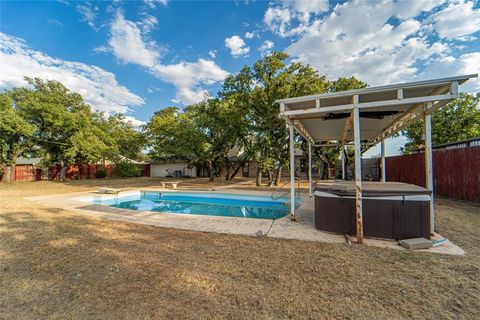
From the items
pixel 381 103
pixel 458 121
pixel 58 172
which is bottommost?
pixel 58 172

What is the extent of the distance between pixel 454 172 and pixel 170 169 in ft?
84.0

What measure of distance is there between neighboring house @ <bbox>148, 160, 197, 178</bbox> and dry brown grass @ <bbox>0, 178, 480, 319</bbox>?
21589mm

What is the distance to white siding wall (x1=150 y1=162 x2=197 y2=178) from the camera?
25.9 metres

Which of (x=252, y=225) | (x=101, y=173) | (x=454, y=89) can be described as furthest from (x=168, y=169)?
(x=454, y=89)

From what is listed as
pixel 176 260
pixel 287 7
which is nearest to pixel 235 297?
pixel 176 260

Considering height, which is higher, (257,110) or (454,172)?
(257,110)

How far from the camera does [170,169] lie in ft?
87.0

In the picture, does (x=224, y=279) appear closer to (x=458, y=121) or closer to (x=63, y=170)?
(x=458, y=121)

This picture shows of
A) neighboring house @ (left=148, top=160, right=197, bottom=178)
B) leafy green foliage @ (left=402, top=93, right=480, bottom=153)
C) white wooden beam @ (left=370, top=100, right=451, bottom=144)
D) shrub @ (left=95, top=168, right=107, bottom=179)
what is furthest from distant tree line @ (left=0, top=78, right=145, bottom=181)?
leafy green foliage @ (left=402, top=93, right=480, bottom=153)

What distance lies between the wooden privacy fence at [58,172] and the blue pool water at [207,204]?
13478mm

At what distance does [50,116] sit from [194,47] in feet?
42.2

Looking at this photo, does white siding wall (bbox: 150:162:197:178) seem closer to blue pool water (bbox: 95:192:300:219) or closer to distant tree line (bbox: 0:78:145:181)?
distant tree line (bbox: 0:78:145:181)

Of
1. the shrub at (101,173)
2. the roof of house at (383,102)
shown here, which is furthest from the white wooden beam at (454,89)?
the shrub at (101,173)

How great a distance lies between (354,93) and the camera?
13.1 ft
